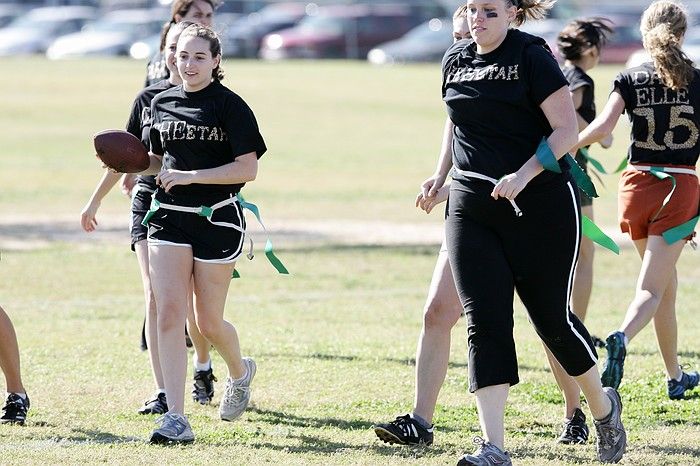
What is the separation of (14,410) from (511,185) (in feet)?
8.82

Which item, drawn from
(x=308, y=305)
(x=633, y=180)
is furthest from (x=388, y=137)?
(x=633, y=180)

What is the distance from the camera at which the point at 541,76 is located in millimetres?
5152

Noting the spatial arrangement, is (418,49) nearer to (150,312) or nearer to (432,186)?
(150,312)

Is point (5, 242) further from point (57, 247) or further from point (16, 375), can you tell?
point (16, 375)

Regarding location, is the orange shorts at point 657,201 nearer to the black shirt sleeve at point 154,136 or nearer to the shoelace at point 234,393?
the shoelace at point 234,393

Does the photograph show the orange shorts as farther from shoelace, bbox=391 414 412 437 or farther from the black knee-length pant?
shoelace, bbox=391 414 412 437

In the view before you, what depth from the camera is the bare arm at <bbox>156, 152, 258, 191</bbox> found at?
5945 mm

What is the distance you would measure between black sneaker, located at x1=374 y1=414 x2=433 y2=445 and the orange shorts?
188 centimetres

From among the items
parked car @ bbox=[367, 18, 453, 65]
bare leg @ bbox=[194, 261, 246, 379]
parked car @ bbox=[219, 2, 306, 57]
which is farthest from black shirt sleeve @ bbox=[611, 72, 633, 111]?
parked car @ bbox=[219, 2, 306, 57]

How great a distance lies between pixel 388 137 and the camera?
26.1 metres

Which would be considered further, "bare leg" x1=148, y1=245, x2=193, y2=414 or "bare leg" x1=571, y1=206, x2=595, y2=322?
"bare leg" x1=571, y1=206, x2=595, y2=322

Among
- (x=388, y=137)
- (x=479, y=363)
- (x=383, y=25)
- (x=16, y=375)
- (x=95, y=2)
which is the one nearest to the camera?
(x=479, y=363)

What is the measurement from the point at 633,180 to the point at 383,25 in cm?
4072

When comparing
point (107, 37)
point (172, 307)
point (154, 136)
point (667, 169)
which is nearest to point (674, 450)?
point (667, 169)
